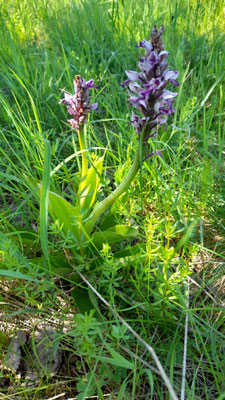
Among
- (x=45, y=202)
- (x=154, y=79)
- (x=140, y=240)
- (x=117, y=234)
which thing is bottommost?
(x=140, y=240)

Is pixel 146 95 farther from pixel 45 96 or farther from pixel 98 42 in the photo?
pixel 98 42

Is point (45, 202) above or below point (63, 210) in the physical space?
above

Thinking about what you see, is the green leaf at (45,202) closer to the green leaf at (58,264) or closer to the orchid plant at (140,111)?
the orchid plant at (140,111)

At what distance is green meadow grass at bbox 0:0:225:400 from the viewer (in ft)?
3.56

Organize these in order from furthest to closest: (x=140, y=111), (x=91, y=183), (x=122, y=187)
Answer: (x=91, y=183), (x=122, y=187), (x=140, y=111)

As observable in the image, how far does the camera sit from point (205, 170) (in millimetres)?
1192

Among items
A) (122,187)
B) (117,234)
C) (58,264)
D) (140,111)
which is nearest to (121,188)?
(122,187)

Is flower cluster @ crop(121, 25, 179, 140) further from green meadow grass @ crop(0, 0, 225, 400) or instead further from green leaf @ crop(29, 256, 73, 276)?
green leaf @ crop(29, 256, 73, 276)

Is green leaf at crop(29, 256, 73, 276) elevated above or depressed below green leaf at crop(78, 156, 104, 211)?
below

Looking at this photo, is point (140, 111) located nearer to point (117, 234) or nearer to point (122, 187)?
point (122, 187)

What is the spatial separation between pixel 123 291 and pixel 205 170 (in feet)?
1.91

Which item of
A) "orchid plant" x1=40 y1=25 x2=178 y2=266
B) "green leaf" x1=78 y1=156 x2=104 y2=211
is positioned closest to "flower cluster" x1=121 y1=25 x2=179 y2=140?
"orchid plant" x1=40 y1=25 x2=178 y2=266

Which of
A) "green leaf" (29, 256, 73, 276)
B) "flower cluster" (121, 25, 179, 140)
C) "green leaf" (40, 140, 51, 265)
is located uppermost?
"flower cluster" (121, 25, 179, 140)

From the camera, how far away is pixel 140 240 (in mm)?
1514
